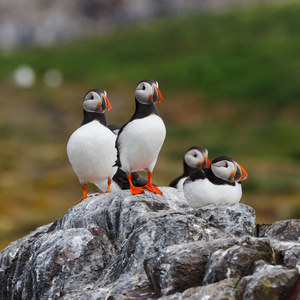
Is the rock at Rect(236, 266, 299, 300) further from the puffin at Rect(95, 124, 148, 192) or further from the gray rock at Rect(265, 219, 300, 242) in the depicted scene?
the puffin at Rect(95, 124, 148, 192)

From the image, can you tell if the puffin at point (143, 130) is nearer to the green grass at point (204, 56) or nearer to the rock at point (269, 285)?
A: the rock at point (269, 285)

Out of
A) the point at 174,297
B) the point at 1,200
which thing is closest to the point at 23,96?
the point at 1,200

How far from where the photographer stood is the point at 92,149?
10352mm

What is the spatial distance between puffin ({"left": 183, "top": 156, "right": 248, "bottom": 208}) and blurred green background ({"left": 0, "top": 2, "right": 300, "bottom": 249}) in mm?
12541

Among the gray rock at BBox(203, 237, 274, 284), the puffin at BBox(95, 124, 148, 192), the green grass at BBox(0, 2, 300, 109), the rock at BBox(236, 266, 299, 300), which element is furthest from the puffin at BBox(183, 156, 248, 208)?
the green grass at BBox(0, 2, 300, 109)

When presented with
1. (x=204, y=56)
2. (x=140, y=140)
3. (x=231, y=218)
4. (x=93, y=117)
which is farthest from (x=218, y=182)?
(x=204, y=56)

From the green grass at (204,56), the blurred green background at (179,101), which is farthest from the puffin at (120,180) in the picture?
the green grass at (204,56)

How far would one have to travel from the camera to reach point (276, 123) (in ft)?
136

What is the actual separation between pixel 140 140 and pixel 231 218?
5.95 ft

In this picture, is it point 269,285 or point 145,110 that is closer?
point 269,285

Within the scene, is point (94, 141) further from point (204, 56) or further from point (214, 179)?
point (204, 56)

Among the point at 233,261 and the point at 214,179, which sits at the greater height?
the point at 214,179

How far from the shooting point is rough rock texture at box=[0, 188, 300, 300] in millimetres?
7023

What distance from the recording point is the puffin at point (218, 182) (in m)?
9.20
